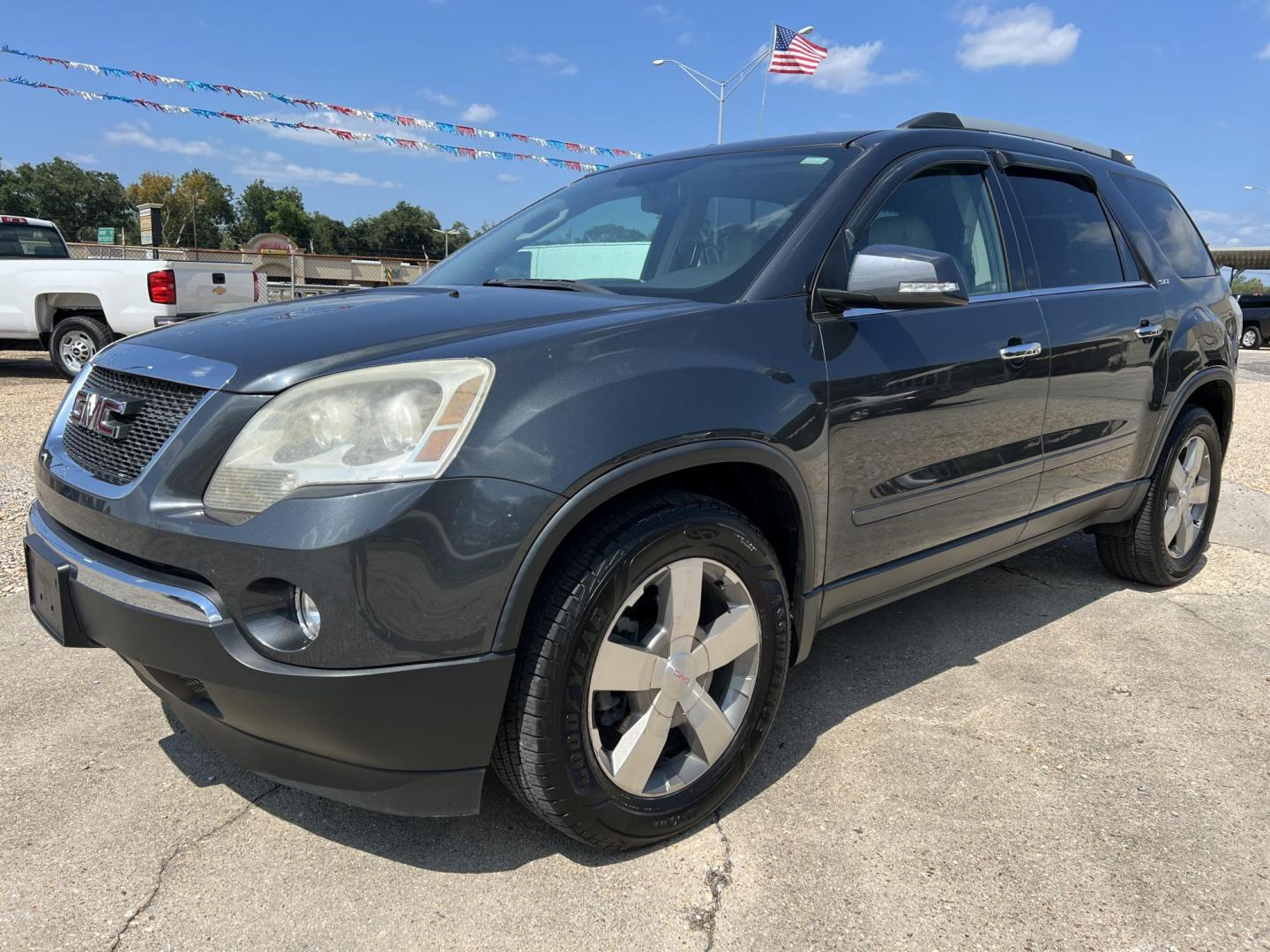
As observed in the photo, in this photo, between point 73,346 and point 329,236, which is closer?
point 73,346

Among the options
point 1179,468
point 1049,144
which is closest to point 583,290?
point 1049,144

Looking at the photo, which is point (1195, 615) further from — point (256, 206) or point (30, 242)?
point (256, 206)

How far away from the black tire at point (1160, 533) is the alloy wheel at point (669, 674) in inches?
101

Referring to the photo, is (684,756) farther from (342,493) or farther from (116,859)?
(116,859)

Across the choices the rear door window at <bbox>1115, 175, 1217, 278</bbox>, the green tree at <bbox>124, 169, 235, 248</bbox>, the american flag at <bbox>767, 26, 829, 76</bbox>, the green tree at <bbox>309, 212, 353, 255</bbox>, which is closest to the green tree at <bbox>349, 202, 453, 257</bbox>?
the green tree at <bbox>309, 212, 353, 255</bbox>

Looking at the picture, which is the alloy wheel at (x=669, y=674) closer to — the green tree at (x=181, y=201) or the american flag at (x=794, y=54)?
the american flag at (x=794, y=54)

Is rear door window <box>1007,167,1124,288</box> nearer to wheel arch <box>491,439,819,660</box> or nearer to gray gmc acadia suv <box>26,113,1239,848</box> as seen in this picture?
gray gmc acadia suv <box>26,113,1239,848</box>

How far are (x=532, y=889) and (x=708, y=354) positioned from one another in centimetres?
129

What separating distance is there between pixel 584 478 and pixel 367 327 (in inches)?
26.1

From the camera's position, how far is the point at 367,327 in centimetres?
217

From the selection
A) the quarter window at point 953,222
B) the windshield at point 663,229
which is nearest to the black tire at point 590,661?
the windshield at point 663,229

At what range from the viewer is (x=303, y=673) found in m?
1.80

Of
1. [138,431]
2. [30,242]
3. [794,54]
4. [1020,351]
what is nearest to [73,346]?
[30,242]

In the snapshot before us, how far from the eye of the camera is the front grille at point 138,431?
2.02 metres
